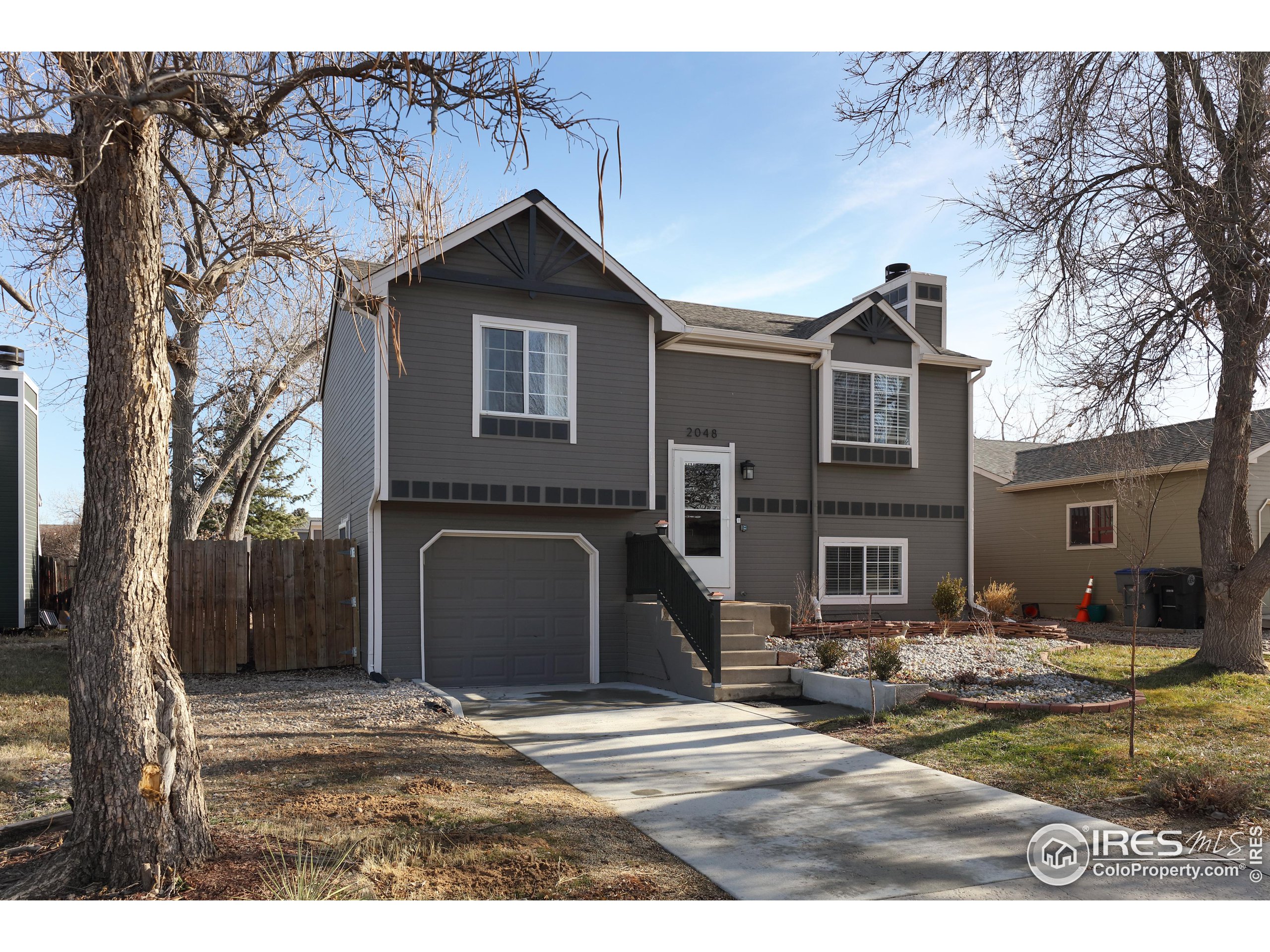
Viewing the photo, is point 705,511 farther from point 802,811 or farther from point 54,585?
point 54,585

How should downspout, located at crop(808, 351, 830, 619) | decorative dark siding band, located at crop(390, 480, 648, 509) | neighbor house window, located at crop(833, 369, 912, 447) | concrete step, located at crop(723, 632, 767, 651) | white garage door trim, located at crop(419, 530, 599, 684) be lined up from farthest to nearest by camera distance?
neighbor house window, located at crop(833, 369, 912, 447), downspout, located at crop(808, 351, 830, 619), white garage door trim, located at crop(419, 530, 599, 684), decorative dark siding band, located at crop(390, 480, 648, 509), concrete step, located at crop(723, 632, 767, 651)

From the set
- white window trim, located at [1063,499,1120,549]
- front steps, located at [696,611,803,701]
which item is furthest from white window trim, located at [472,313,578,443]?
white window trim, located at [1063,499,1120,549]

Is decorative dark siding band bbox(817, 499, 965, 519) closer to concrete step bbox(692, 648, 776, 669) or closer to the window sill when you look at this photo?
the window sill

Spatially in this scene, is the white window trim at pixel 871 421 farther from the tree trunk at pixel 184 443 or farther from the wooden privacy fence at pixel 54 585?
the wooden privacy fence at pixel 54 585

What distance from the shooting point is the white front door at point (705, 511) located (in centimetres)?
1455

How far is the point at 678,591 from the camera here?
11.9m

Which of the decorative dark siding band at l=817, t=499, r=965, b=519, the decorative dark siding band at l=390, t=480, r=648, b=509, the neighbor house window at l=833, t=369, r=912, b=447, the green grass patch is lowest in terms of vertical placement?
the green grass patch

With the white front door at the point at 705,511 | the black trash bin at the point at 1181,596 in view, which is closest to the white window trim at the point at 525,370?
the white front door at the point at 705,511

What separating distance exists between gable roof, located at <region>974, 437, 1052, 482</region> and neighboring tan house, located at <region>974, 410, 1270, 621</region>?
40mm

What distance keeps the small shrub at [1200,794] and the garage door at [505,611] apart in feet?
26.6

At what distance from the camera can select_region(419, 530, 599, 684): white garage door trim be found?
1232 centimetres

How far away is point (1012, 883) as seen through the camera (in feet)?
15.3

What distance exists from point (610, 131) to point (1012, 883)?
429 cm

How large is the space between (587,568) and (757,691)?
3.57 meters
